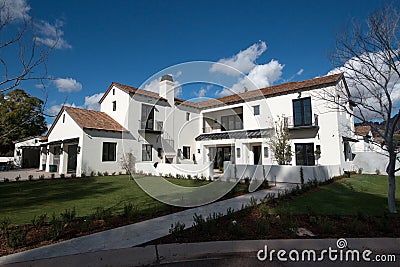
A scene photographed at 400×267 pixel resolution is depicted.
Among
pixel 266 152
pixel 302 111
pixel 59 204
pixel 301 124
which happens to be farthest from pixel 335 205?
pixel 302 111

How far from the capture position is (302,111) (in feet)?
58.7

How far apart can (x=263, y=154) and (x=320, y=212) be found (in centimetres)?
1287

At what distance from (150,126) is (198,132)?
501cm

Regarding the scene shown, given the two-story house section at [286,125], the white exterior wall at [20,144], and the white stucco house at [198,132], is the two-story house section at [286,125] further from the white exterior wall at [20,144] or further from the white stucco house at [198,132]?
the white exterior wall at [20,144]

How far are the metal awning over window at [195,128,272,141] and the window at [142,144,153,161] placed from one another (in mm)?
4800

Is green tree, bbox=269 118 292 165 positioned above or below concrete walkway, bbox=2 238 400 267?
above

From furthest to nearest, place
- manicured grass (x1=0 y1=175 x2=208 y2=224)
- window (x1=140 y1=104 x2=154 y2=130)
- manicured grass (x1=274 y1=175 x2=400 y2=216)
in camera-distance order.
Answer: window (x1=140 y1=104 x2=154 y2=130), manicured grass (x1=0 y1=175 x2=208 y2=224), manicured grass (x1=274 y1=175 x2=400 y2=216)

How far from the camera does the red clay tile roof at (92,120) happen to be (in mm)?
17094

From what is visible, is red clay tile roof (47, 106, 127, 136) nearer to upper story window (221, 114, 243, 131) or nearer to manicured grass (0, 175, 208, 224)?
manicured grass (0, 175, 208, 224)

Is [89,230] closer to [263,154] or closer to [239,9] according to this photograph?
[239,9]

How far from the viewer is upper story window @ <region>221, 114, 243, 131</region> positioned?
2195cm

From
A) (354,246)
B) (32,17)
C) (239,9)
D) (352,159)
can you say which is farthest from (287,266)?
(352,159)

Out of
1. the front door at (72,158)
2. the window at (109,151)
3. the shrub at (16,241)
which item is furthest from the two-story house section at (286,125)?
the shrub at (16,241)

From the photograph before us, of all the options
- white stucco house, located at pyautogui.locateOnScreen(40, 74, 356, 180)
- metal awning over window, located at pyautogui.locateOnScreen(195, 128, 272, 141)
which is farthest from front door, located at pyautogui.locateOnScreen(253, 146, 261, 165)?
metal awning over window, located at pyautogui.locateOnScreen(195, 128, 272, 141)
